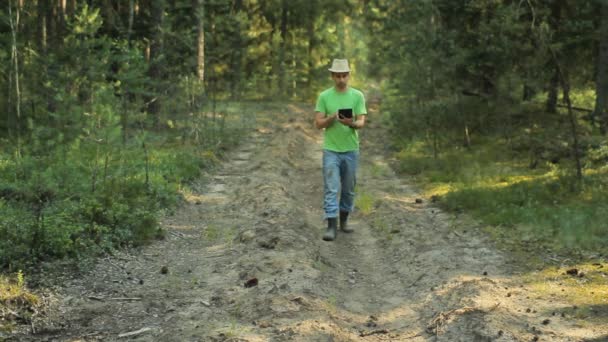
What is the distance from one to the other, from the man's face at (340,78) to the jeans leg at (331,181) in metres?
0.99

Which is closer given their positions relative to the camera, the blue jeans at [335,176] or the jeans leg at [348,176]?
the blue jeans at [335,176]

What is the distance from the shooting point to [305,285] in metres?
6.59

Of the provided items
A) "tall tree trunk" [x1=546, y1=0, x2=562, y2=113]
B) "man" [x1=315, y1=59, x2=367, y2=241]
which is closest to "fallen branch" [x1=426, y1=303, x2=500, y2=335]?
"man" [x1=315, y1=59, x2=367, y2=241]

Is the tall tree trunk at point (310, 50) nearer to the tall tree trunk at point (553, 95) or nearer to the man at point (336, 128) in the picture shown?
the tall tree trunk at point (553, 95)

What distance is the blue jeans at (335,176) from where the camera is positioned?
880 centimetres

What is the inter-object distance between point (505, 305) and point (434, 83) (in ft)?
37.7

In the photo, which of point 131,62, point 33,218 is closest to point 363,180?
point 33,218

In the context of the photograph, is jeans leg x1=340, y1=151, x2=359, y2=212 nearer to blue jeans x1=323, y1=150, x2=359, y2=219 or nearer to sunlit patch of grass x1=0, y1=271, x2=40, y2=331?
blue jeans x1=323, y1=150, x2=359, y2=219

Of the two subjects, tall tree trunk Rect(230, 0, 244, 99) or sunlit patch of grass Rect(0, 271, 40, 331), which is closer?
sunlit patch of grass Rect(0, 271, 40, 331)

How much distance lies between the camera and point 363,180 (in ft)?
45.6

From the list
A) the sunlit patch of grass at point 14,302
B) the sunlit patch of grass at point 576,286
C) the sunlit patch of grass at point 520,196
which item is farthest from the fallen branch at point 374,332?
the sunlit patch of grass at point 520,196

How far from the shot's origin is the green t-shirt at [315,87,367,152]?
8781 millimetres

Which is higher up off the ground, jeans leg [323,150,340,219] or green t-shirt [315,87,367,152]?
green t-shirt [315,87,367,152]

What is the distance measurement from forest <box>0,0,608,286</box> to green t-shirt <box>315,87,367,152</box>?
2740mm
